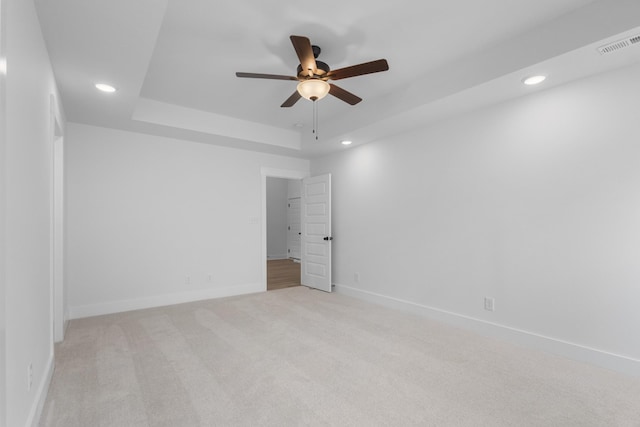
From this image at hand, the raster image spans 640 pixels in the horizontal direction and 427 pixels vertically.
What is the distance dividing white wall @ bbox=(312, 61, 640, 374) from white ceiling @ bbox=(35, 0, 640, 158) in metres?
0.32

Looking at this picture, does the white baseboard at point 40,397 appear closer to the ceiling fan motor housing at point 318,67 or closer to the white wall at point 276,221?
the ceiling fan motor housing at point 318,67

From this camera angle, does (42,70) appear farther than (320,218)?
No

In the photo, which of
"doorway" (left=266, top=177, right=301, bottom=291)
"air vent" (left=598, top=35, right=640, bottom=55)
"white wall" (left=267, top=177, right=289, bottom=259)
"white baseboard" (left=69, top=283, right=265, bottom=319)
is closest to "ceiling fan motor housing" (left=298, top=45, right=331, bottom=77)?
"air vent" (left=598, top=35, right=640, bottom=55)

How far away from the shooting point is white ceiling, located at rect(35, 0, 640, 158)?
2.20 metres

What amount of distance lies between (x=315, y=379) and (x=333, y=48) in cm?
282

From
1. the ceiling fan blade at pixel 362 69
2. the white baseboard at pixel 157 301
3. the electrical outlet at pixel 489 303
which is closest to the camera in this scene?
the ceiling fan blade at pixel 362 69

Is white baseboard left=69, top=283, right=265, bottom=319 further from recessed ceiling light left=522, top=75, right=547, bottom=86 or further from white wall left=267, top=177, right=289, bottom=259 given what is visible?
recessed ceiling light left=522, top=75, right=547, bottom=86

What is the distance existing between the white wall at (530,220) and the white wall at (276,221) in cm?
566

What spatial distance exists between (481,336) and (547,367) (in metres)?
0.76

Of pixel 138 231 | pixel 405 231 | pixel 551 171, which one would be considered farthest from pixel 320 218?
pixel 551 171

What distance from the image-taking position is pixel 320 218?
564 centimetres

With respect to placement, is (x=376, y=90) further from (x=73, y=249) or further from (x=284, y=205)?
(x=284, y=205)

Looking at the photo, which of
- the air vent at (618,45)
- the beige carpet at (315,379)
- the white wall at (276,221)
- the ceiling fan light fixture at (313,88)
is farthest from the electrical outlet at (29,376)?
the white wall at (276,221)

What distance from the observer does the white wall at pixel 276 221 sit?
9.89 metres
